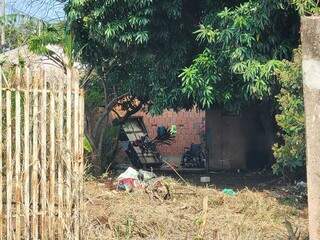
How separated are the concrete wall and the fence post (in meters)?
10.1

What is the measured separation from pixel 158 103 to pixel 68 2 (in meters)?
2.47

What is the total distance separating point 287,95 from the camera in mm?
7859

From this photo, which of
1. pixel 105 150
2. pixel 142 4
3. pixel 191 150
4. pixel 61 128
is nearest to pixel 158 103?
pixel 142 4

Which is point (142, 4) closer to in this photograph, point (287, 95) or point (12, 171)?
point (287, 95)

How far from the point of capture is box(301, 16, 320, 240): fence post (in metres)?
4.78

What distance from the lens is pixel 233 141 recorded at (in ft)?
49.6

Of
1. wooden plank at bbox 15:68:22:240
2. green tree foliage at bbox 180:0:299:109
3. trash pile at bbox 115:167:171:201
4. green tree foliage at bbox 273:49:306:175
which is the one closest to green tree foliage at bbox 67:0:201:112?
green tree foliage at bbox 180:0:299:109

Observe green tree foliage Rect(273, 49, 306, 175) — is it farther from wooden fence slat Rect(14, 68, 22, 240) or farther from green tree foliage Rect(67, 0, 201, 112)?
wooden fence slat Rect(14, 68, 22, 240)

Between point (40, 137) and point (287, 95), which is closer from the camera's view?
point (40, 137)

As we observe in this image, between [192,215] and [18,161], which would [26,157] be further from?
[192,215]

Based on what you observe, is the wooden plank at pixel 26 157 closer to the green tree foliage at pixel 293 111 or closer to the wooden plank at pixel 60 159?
the wooden plank at pixel 60 159

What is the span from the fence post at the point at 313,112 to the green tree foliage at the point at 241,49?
3655 mm

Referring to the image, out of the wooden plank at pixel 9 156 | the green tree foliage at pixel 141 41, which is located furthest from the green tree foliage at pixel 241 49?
the wooden plank at pixel 9 156

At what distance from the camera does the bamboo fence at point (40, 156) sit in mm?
5238
